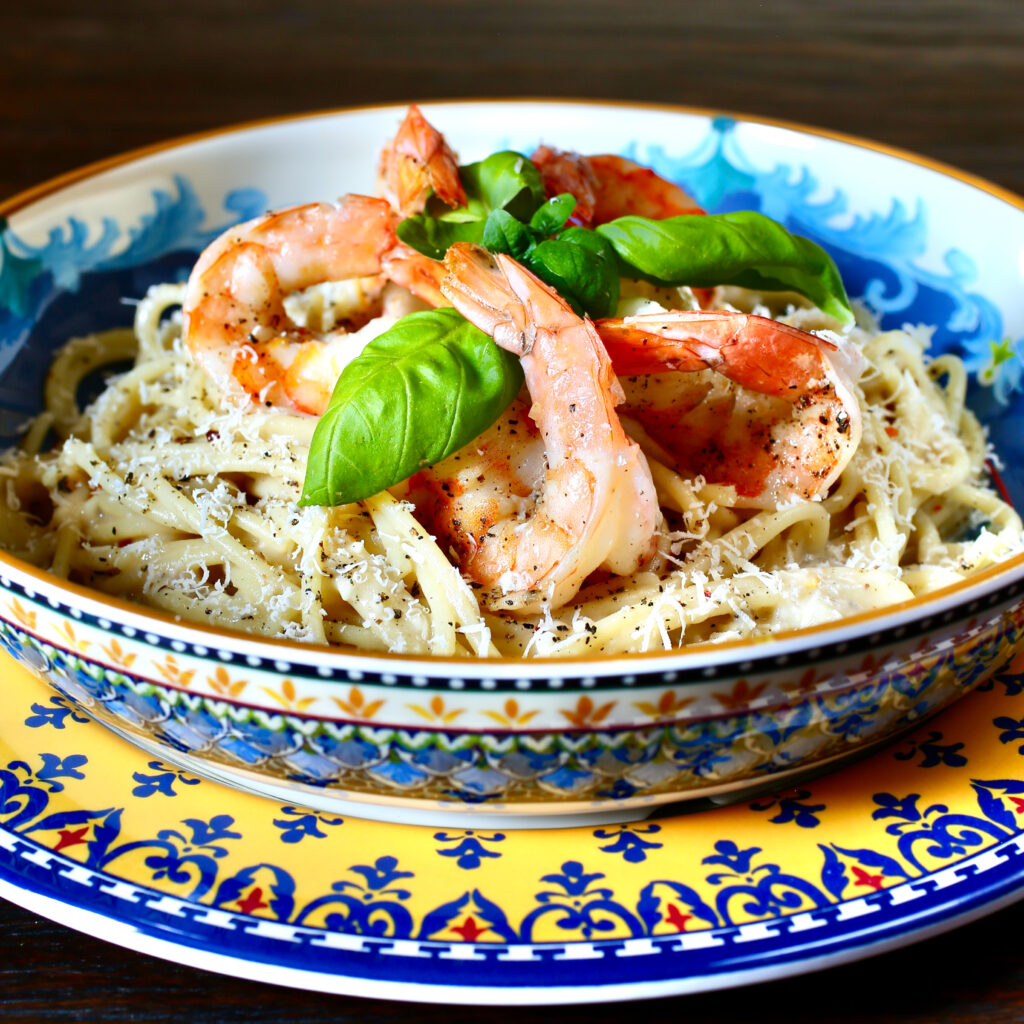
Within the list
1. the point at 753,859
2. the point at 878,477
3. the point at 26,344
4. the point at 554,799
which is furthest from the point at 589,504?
the point at 26,344

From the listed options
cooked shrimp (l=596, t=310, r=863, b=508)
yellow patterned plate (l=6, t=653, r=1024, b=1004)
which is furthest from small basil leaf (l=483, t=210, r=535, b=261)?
yellow patterned plate (l=6, t=653, r=1024, b=1004)

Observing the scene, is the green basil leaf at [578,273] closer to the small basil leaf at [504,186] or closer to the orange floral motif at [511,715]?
the small basil leaf at [504,186]

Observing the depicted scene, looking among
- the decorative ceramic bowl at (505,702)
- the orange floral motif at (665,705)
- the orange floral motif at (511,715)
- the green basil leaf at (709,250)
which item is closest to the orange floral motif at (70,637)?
the decorative ceramic bowl at (505,702)

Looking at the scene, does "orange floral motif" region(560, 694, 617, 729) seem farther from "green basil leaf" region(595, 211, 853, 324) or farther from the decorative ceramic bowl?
"green basil leaf" region(595, 211, 853, 324)

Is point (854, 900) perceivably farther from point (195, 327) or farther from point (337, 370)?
point (195, 327)

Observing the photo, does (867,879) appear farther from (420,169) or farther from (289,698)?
(420,169)

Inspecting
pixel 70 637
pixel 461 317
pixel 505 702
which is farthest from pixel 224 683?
pixel 461 317
